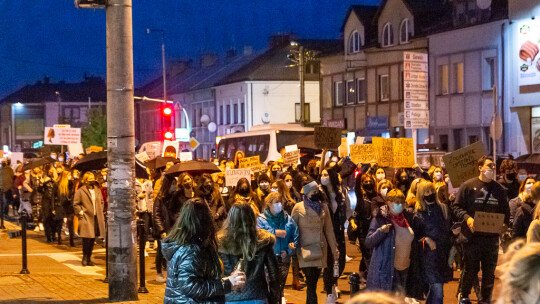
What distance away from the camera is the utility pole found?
11.4 meters

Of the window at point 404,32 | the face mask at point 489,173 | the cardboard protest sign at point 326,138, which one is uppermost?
the window at point 404,32

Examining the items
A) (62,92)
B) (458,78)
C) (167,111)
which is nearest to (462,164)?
→ (167,111)

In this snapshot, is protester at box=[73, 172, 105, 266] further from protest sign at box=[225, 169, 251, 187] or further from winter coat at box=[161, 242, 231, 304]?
winter coat at box=[161, 242, 231, 304]

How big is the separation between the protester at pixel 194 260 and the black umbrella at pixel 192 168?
28.8 feet

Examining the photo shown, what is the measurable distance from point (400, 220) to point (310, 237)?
1240 millimetres

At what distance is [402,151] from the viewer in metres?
19.1

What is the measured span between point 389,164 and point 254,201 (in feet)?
21.3

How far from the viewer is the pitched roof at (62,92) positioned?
4823 inches

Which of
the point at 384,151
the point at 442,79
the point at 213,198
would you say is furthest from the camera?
the point at 442,79

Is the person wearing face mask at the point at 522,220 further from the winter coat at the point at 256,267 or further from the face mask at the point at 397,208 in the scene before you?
the winter coat at the point at 256,267

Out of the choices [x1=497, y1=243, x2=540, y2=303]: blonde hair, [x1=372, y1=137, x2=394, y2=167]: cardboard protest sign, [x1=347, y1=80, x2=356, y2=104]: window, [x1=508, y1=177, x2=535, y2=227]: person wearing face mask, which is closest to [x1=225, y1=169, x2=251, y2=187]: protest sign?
[x1=372, y1=137, x2=394, y2=167]: cardboard protest sign

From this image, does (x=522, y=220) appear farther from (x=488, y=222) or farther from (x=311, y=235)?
(x=311, y=235)

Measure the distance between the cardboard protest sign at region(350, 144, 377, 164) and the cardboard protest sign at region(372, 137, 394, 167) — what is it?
11cm

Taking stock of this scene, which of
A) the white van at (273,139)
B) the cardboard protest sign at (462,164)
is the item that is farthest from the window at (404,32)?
the cardboard protest sign at (462,164)
